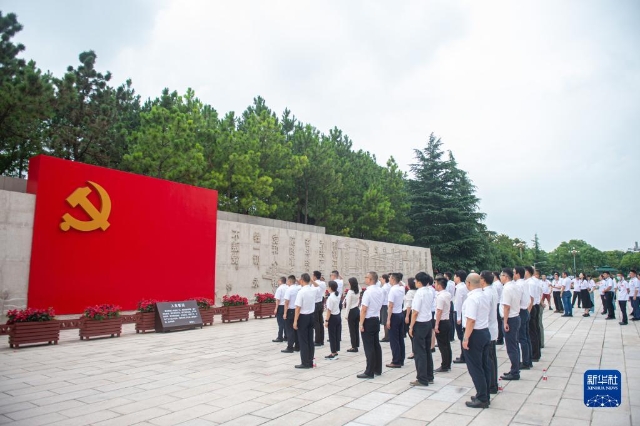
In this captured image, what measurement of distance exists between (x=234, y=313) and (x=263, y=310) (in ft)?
4.84

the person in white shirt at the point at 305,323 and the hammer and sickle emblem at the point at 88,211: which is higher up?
the hammer and sickle emblem at the point at 88,211

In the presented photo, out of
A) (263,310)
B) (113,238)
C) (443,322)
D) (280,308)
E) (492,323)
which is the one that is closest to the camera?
(492,323)

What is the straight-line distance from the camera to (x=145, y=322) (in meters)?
10.6

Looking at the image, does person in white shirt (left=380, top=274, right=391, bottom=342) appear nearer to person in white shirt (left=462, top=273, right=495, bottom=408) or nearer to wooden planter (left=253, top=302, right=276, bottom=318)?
person in white shirt (left=462, top=273, right=495, bottom=408)

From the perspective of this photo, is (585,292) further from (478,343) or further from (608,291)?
(478,343)

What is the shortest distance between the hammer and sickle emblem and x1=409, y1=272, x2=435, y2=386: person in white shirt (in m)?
10.6

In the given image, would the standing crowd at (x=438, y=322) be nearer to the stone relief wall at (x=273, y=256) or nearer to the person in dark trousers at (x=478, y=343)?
the person in dark trousers at (x=478, y=343)

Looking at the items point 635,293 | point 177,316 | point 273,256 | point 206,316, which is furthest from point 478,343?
point 273,256

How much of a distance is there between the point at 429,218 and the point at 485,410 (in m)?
30.7

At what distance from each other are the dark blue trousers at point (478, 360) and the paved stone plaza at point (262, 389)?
0.21 meters

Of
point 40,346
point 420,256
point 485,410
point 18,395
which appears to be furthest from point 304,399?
point 420,256

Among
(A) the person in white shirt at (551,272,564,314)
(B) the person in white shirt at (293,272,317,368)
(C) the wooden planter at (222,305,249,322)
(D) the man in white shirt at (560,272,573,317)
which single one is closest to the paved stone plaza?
(B) the person in white shirt at (293,272,317,368)

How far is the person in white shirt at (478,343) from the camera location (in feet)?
15.4

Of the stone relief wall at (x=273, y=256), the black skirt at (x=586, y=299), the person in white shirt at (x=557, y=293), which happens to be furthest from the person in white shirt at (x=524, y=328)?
the stone relief wall at (x=273, y=256)
